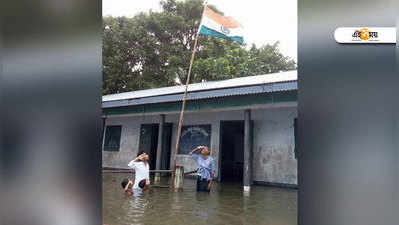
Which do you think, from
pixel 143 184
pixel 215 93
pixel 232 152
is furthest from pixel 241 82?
pixel 143 184

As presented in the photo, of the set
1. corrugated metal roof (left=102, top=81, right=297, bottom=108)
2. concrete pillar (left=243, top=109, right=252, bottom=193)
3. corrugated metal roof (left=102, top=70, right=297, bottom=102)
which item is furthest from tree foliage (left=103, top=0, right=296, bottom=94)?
concrete pillar (left=243, top=109, right=252, bottom=193)

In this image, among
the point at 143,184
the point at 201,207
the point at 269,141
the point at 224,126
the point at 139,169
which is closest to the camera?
the point at 201,207

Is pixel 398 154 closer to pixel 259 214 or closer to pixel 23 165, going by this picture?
pixel 23 165

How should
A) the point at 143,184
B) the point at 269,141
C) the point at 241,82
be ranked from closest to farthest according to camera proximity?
the point at 143,184
the point at 269,141
the point at 241,82

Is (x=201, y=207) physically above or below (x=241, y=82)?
below

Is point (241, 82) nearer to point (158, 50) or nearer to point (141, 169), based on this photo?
point (141, 169)

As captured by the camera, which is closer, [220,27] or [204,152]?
[204,152]

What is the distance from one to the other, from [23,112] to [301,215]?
2.92 feet

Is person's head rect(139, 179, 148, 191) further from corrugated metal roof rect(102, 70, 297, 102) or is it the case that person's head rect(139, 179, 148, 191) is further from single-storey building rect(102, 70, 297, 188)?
corrugated metal roof rect(102, 70, 297, 102)

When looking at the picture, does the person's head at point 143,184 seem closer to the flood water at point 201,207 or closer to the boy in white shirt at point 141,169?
the boy in white shirt at point 141,169

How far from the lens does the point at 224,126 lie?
12.2m

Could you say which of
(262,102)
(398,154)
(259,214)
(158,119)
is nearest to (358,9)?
(398,154)

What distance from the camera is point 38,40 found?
1.16 meters

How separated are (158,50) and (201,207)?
55.5 ft
